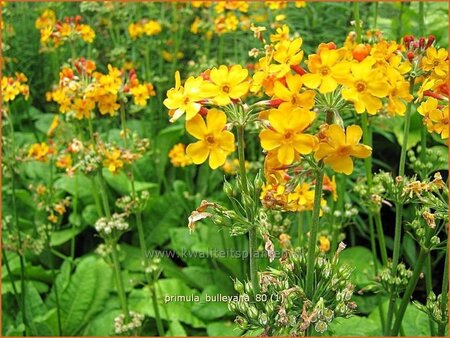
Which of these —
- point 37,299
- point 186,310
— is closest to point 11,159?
point 37,299

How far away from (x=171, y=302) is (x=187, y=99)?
2095 mm

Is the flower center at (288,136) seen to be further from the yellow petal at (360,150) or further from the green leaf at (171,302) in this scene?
the green leaf at (171,302)

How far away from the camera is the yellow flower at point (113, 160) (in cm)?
285

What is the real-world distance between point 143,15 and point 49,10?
1.11m

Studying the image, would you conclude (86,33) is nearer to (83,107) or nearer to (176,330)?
(83,107)

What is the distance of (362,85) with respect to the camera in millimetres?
1395

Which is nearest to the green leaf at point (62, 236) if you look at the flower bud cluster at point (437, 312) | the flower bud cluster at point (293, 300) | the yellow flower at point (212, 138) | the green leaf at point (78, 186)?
the green leaf at point (78, 186)

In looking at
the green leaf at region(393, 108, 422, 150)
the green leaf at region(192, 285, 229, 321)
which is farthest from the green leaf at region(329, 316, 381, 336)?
the green leaf at region(393, 108, 422, 150)

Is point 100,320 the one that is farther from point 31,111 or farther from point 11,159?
point 31,111

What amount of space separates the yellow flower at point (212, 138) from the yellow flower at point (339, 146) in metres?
0.19

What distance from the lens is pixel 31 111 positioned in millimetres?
5340

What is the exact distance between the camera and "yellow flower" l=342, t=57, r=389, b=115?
4.54 ft

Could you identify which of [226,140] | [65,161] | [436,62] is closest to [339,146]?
[226,140]

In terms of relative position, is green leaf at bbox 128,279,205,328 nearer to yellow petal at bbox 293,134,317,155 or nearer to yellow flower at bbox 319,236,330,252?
yellow flower at bbox 319,236,330,252
